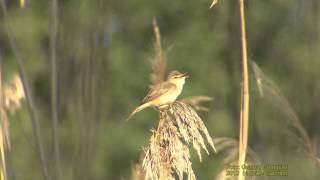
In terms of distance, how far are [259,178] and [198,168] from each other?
8828mm

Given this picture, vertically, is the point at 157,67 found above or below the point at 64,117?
below

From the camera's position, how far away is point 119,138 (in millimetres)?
13062

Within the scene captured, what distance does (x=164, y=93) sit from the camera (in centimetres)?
622

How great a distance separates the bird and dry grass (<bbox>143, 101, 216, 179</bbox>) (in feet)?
6.23

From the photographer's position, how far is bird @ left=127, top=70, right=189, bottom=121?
233 inches

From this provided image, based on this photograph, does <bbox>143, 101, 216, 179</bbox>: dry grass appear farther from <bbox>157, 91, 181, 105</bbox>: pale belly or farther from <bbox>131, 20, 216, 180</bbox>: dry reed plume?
<bbox>157, 91, 181, 105</bbox>: pale belly

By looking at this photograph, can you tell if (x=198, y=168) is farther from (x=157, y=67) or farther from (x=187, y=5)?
(x=157, y=67)

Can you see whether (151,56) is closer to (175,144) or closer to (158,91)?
(158,91)

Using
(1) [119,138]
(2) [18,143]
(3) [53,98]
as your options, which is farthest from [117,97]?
(3) [53,98]

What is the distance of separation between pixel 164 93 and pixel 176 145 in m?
2.49

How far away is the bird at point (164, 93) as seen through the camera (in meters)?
5.93

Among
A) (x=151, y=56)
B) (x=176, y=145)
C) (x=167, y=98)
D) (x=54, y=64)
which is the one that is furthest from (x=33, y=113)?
(x=151, y=56)

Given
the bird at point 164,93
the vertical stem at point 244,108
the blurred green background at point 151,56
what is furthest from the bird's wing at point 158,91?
the blurred green background at point 151,56

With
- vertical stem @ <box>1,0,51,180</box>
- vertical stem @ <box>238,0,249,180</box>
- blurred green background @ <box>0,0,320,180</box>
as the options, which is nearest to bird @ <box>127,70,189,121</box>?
vertical stem @ <box>238,0,249,180</box>
